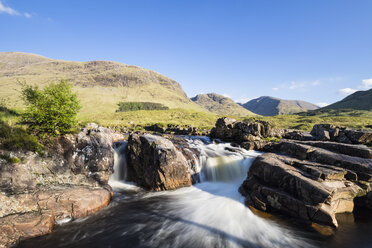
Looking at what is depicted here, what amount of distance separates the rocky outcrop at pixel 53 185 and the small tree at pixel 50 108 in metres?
1.35

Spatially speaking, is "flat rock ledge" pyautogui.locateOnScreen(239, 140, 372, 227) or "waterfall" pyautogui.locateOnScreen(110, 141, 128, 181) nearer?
"flat rock ledge" pyautogui.locateOnScreen(239, 140, 372, 227)

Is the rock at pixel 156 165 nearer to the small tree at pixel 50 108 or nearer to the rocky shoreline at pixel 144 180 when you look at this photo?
the rocky shoreline at pixel 144 180

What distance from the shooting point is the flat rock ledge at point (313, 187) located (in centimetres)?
1066

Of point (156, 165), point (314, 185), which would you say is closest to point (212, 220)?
point (156, 165)

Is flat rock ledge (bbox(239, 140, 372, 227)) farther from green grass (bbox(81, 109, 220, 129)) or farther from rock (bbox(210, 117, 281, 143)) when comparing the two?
green grass (bbox(81, 109, 220, 129))

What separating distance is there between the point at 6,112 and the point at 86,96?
198m

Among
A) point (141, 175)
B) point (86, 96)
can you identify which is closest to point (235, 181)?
point (141, 175)

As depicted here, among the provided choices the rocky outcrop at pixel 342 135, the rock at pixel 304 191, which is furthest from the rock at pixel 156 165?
the rocky outcrop at pixel 342 135

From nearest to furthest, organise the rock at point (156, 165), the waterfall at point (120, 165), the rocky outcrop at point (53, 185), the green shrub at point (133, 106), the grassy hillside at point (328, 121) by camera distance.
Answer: the rocky outcrop at point (53, 185) → the rock at point (156, 165) → the waterfall at point (120, 165) → the grassy hillside at point (328, 121) → the green shrub at point (133, 106)

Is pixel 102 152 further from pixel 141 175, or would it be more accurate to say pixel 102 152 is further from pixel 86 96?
pixel 86 96

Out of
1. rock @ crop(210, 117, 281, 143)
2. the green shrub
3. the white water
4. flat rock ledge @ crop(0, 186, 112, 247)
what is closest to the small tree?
flat rock ledge @ crop(0, 186, 112, 247)

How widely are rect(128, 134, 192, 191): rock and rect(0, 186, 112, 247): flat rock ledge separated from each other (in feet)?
16.3

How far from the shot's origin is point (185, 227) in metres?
11.2

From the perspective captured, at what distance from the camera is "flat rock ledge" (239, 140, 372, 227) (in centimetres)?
1066
